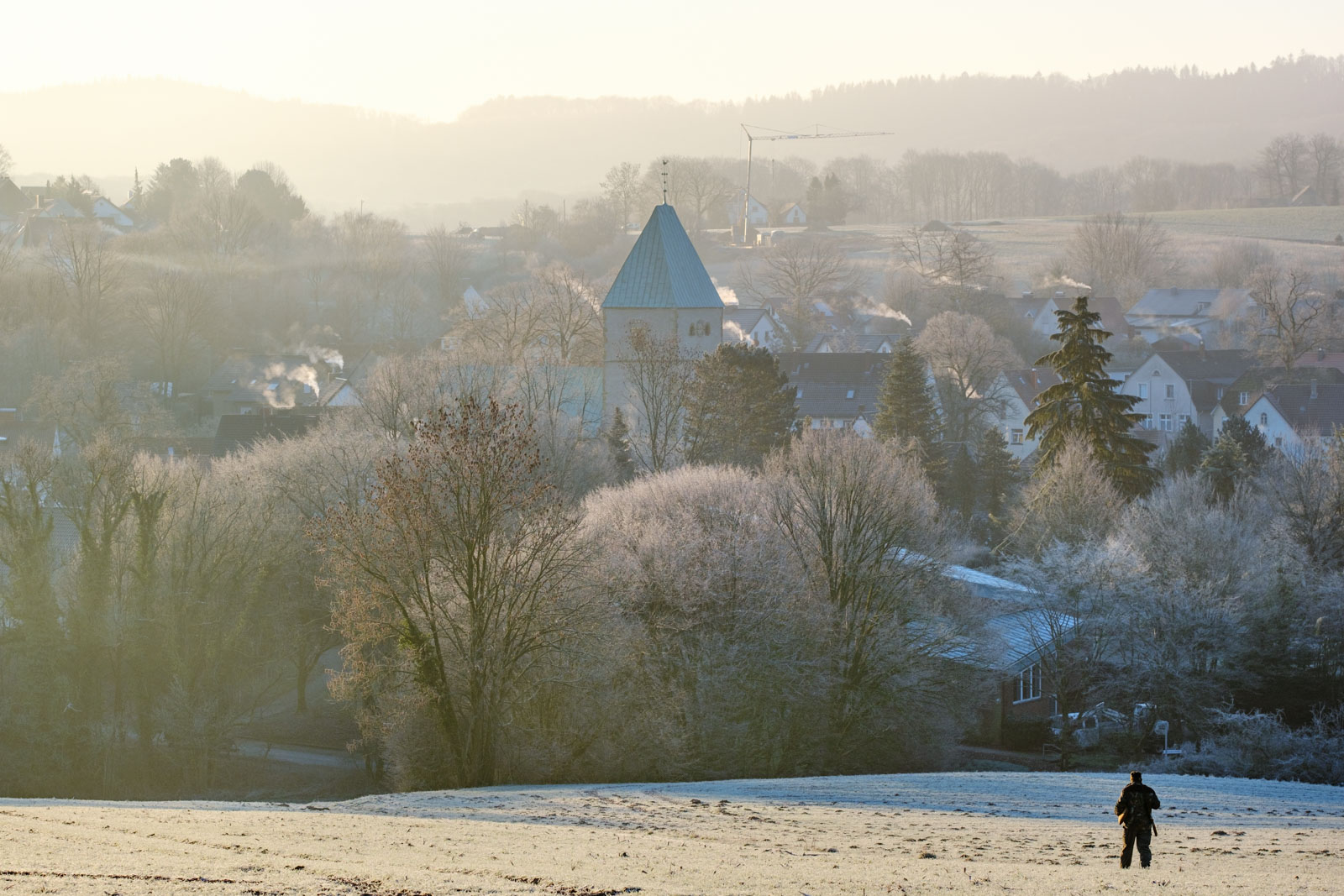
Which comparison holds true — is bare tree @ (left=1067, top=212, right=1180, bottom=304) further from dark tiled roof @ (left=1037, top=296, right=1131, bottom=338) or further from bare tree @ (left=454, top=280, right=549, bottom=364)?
bare tree @ (left=454, top=280, right=549, bottom=364)

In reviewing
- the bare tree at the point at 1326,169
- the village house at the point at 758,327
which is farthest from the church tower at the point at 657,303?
the bare tree at the point at 1326,169

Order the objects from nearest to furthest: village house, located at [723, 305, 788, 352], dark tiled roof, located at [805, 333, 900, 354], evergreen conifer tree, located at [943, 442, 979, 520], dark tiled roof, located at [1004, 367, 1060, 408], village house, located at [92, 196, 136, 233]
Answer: evergreen conifer tree, located at [943, 442, 979, 520], dark tiled roof, located at [1004, 367, 1060, 408], dark tiled roof, located at [805, 333, 900, 354], village house, located at [723, 305, 788, 352], village house, located at [92, 196, 136, 233]

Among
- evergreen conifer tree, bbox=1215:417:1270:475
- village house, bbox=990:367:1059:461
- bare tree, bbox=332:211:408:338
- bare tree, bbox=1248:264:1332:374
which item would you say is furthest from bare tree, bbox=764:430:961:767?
bare tree, bbox=332:211:408:338

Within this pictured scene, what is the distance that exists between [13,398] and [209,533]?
49.3 meters

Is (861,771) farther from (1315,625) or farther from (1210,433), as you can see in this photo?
(1210,433)

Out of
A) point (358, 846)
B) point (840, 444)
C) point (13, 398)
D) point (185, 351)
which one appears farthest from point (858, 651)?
point (185, 351)

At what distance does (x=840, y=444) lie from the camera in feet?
127

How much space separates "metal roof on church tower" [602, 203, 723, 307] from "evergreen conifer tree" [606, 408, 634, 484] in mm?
9328

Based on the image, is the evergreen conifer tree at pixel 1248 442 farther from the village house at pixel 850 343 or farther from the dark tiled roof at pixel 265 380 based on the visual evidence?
the dark tiled roof at pixel 265 380

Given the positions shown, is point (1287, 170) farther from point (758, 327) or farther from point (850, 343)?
point (850, 343)

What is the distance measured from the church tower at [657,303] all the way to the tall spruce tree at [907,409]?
27.8 feet

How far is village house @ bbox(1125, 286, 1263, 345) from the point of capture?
367 feet

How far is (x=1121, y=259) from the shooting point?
5704 inches

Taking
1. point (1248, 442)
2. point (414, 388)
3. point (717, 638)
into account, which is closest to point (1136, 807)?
point (717, 638)
